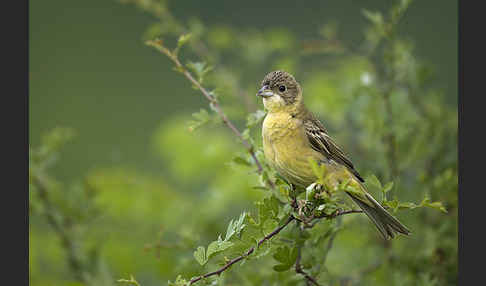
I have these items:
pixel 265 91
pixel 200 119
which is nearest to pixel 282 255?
pixel 200 119

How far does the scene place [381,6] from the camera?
11.2 feet

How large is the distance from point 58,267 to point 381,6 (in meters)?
2.21

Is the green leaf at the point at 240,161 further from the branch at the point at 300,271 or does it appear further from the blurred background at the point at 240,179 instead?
the branch at the point at 300,271

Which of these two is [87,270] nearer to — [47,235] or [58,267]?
[58,267]

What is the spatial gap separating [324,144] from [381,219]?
548 mm

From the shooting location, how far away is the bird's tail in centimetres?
217

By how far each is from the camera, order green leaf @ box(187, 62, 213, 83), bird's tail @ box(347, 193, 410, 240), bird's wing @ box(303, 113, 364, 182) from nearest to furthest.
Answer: bird's tail @ box(347, 193, 410, 240)
green leaf @ box(187, 62, 213, 83)
bird's wing @ box(303, 113, 364, 182)

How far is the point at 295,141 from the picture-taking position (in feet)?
8.75

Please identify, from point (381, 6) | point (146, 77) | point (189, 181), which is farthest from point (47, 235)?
point (146, 77)

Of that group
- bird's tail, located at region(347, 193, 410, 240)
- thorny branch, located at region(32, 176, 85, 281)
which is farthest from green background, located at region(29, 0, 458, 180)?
bird's tail, located at region(347, 193, 410, 240)

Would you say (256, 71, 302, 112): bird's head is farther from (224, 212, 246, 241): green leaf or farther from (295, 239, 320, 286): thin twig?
(224, 212, 246, 241): green leaf

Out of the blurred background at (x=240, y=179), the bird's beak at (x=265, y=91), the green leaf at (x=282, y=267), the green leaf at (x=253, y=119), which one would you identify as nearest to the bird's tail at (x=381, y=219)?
the blurred background at (x=240, y=179)

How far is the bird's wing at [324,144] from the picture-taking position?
2.64m

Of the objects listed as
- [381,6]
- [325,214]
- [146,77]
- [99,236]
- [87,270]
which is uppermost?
[146,77]
